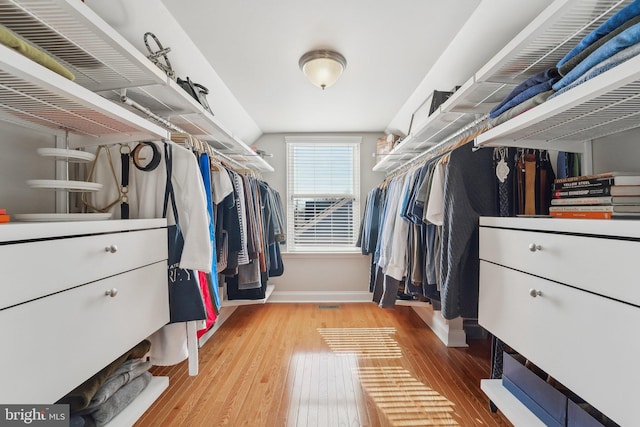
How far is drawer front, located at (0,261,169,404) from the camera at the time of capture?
1.86ft

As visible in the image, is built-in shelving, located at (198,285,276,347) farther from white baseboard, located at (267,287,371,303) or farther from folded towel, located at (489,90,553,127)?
folded towel, located at (489,90,553,127)

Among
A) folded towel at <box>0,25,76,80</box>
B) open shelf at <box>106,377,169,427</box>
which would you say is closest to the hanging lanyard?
folded towel at <box>0,25,76,80</box>

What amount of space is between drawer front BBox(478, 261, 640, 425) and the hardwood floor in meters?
0.74

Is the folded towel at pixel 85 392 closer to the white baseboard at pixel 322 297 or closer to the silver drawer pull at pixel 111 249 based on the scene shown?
the silver drawer pull at pixel 111 249

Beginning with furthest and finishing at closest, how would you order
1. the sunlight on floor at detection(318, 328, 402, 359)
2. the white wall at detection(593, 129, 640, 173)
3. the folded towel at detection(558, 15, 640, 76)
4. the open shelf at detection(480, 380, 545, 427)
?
1. the sunlight on floor at detection(318, 328, 402, 359)
2. the white wall at detection(593, 129, 640, 173)
3. the open shelf at detection(480, 380, 545, 427)
4. the folded towel at detection(558, 15, 640, 76)

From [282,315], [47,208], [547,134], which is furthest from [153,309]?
[282,315]

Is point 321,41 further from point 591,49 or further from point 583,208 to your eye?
point 583,208

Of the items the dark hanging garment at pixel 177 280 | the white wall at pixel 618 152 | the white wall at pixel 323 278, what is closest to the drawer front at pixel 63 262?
the dark hanging garment at pixel 177 280

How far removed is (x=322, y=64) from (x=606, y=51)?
135 centimetres

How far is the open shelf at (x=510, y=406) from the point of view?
0.90 m

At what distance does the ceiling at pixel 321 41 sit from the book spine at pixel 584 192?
977 millimetres

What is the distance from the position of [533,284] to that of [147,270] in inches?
50.0

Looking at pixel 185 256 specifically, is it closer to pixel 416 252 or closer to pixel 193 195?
pixel 193 195

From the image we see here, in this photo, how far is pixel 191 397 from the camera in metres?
1.49
